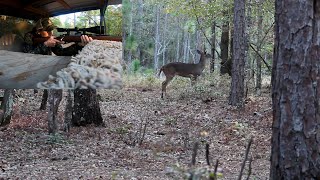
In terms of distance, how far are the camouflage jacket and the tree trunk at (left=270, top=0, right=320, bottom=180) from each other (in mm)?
2446

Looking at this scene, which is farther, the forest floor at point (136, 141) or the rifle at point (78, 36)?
the forest floor at point (136, 141)

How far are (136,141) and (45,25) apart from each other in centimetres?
269

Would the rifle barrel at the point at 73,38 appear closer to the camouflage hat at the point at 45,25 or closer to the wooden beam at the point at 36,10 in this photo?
the camouflage hat at the point at 45,25

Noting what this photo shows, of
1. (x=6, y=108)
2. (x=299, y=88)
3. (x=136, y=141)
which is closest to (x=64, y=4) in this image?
(x=136, y=141)

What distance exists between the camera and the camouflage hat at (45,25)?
185 inches

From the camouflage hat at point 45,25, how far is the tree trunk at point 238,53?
255 inches

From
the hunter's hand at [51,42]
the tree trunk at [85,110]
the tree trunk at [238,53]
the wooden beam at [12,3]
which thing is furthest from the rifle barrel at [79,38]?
the tree trunk at [238,53]

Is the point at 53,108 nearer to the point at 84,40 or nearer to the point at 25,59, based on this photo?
the point at 84,40

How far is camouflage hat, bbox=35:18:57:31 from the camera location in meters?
4.70

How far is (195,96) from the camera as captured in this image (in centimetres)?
1244

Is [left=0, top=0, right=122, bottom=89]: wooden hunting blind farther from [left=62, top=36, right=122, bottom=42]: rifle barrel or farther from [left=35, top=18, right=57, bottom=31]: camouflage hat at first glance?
[left=62, top=36, right=122, bottom=42]: rifle barrel

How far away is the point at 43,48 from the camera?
4.80m

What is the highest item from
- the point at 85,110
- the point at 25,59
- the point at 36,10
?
the point at 36,10

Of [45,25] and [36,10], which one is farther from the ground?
[36,10]
